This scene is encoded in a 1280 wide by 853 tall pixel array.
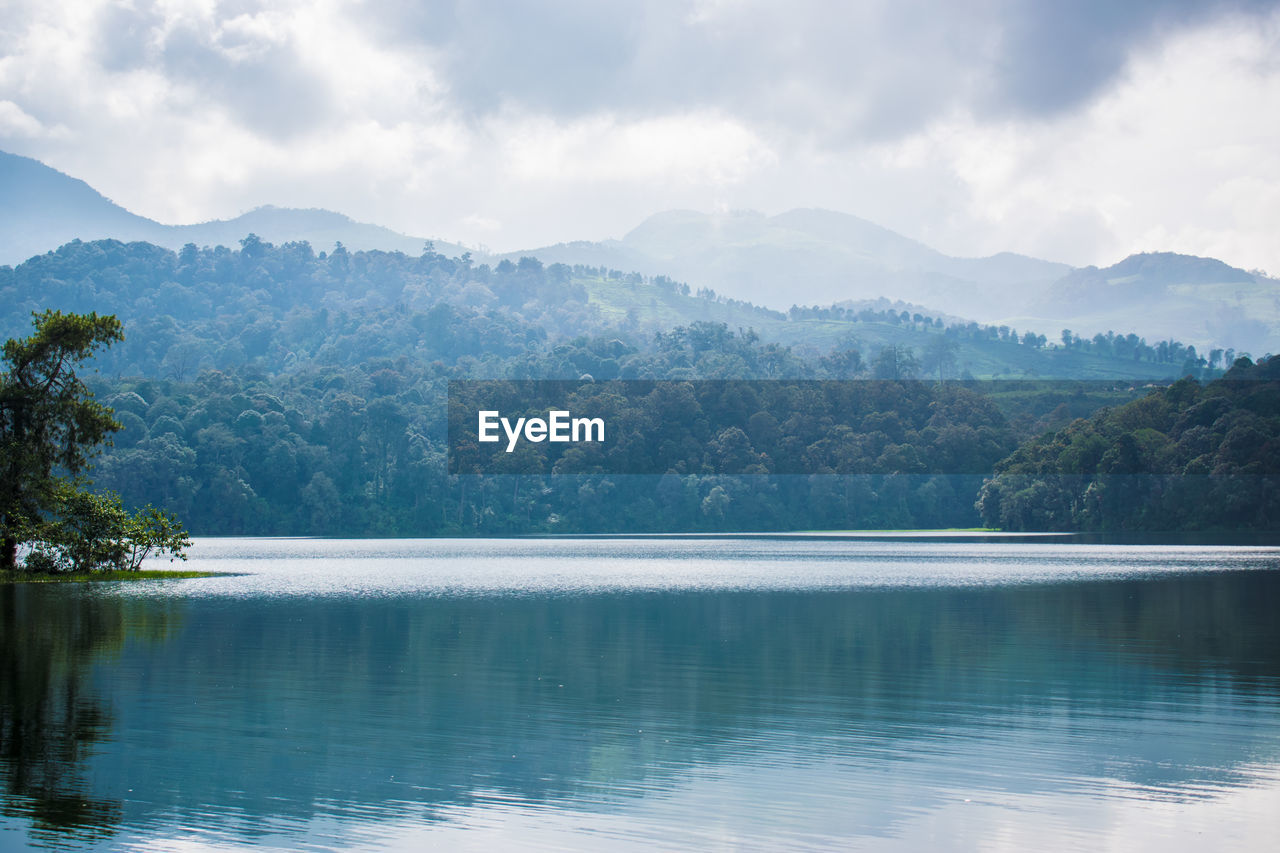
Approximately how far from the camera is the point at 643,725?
764 inches

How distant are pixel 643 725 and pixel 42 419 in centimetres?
4070

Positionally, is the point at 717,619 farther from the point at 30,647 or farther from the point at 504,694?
the point at 30,647

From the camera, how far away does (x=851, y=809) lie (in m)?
14.1

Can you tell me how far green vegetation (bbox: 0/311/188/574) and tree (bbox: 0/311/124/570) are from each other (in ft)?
0.13

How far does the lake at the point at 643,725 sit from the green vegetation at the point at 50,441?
1109 centimetres

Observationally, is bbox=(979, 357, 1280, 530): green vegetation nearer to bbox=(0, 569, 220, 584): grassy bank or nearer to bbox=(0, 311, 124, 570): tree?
bbox=(0, 569, 220, 584): grassy bank

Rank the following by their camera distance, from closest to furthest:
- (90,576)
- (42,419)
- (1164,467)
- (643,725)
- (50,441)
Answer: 1. (643,725)
2. (42,419)
3. (50,441)
4. (90,576)
5. (1164,467)

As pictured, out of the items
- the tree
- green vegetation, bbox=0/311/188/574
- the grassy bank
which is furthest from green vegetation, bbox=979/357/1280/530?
the tree

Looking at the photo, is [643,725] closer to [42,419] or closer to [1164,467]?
[42,419]

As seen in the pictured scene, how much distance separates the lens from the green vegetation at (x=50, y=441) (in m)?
50.0

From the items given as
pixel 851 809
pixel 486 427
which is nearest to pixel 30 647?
pixel 851 809

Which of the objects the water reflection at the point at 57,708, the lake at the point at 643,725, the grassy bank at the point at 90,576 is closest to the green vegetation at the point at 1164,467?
the lake at the point at 643,725

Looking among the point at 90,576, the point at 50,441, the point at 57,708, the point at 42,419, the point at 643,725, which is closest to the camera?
the point at 643,725

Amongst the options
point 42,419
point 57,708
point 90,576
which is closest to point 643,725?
point 57,708
